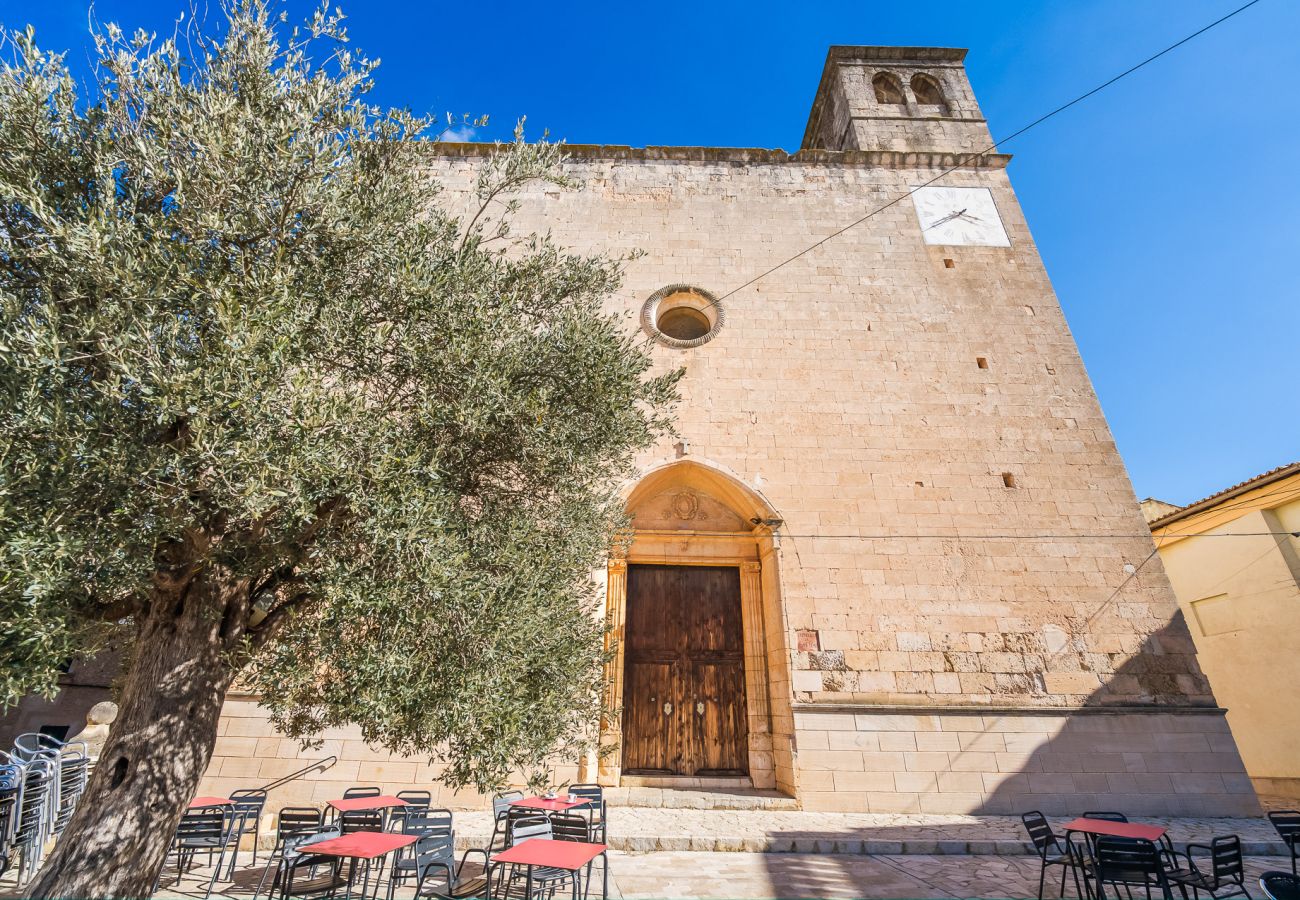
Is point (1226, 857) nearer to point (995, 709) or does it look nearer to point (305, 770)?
point (995, 709)

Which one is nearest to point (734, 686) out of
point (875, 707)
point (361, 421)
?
point (875, 707)

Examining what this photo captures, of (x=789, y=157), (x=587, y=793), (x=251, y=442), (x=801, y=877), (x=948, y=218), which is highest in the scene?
(x=789, y=157)

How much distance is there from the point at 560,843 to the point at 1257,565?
40.9 ft

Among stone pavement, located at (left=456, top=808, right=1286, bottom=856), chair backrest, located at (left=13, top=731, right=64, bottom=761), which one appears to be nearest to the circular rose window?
stone pavement, located at (left=456, top=808, right=1286, bottom=856)

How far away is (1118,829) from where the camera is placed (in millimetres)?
4105

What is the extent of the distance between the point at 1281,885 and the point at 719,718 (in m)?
5.46

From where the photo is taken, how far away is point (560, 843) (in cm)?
373

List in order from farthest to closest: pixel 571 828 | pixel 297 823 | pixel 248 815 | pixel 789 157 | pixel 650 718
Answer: pixel 789 157 → pixel 650 718 → pixel 248 815 → pixel 297 823 → pixel 571 828

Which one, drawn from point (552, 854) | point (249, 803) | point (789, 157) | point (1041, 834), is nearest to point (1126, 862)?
point (1041, 834)

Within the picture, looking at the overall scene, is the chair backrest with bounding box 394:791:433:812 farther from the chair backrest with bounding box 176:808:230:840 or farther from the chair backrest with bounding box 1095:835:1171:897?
the chair backrest with bounding box 1095:835:1171:897

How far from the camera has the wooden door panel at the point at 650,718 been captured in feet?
24.7

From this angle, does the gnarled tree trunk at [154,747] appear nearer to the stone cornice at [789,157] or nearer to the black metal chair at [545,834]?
the black metal chair at [545,834]

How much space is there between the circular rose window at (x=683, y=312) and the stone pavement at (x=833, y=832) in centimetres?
646

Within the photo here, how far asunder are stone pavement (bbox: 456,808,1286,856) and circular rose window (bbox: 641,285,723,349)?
6459mm
